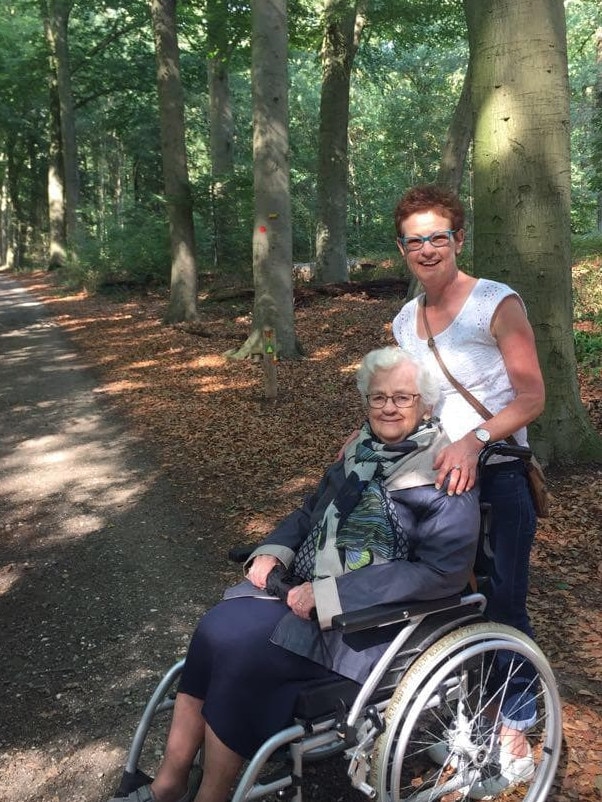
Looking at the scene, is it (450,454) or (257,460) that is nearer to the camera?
(450,454)

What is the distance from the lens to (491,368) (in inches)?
94.6

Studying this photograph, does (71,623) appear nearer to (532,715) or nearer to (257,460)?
(532,715)

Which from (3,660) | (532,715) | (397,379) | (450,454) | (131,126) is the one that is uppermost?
(131,126)

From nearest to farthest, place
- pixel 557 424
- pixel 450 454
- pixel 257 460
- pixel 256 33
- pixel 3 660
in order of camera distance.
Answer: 1. pixel 450 454
2. pixel 3 660
3. pixel 557 424
4. pixel 257 460
5. pixel 256 33

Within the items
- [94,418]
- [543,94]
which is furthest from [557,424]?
[94,418]

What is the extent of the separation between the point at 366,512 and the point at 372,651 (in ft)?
1.43

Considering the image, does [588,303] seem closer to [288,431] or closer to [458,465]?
[288,431]

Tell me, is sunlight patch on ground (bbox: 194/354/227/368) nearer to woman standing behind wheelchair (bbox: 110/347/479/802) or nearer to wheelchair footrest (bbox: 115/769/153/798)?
woman standing behind wheelchair (bbox: 110/347/479/802)

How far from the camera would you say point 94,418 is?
27.1 feet

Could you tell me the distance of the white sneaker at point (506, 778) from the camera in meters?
2.40

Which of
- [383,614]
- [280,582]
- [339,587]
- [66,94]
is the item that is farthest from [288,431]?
[66,94]

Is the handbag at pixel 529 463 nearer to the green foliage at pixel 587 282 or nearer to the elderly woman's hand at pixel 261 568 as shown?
the elderly woman's hand at pixel 261 568

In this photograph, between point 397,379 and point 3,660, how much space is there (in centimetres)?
255

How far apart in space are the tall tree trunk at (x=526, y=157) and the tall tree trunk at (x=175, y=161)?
32.3ft
